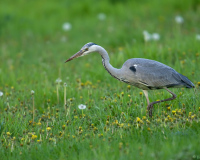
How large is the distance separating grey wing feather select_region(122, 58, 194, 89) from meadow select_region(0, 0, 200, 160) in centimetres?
32

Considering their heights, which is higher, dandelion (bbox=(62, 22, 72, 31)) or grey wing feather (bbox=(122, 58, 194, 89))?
dandelion (bbox=(62, 22, 72, 31))

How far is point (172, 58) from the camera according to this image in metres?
8.16

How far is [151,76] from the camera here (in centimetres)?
567

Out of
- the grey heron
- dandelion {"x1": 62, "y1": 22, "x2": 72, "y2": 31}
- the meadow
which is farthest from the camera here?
dandelion {"x1": 62, "y1": 22, "x2": 72, "y2": 31}

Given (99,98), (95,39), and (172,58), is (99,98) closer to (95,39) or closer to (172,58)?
(172,58)

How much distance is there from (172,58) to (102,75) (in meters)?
1.63

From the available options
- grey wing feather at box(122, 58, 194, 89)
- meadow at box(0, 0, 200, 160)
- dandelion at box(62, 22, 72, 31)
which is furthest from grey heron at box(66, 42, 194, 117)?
dandelion at box(62, 22, 72, 31)

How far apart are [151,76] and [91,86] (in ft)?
6.69

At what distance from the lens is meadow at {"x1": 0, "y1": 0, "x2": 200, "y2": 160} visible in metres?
4.66

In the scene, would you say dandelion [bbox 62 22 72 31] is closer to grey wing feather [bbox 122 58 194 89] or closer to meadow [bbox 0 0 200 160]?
meadow [bbox 0 0 200 160]

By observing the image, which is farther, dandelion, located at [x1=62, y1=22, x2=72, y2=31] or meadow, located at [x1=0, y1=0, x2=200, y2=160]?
dandelion, located at [x1=62, y1=22, x2=72, y2=31]

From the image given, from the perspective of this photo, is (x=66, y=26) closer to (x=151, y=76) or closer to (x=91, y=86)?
(x=91, y=86)

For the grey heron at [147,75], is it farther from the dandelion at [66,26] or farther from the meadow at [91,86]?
the dandelion at [66,26]

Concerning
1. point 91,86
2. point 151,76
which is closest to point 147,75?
point 151,76
